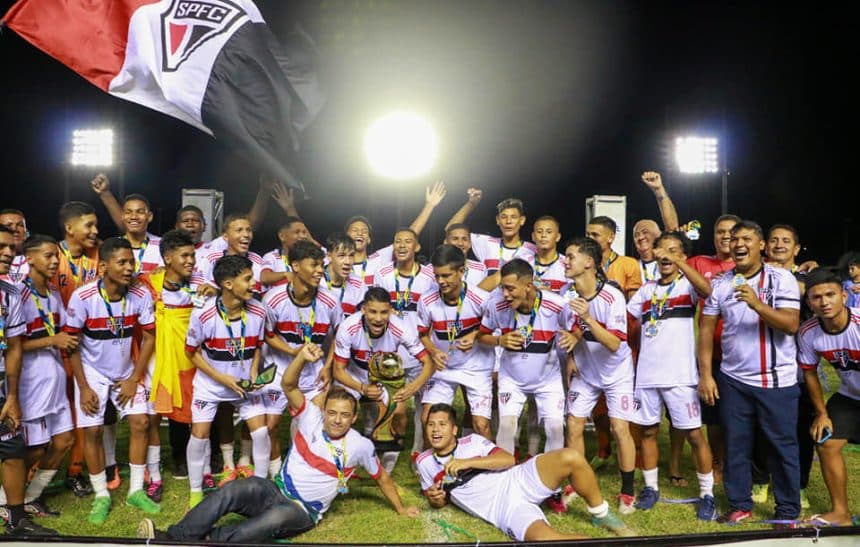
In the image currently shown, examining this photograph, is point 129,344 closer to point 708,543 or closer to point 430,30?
point 708,543

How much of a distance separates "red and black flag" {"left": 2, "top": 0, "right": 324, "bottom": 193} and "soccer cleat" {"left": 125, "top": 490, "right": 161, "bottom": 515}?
8.32ft

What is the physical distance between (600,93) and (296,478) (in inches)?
478

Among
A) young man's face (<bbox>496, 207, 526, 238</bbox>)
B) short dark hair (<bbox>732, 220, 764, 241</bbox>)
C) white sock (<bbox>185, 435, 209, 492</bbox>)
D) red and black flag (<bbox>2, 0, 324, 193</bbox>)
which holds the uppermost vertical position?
red and black flag (<bbox>2, 0, 324, 193</bbox>)

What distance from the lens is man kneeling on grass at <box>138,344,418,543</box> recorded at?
4.32m

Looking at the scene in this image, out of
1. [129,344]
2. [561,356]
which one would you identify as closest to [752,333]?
[561,356]

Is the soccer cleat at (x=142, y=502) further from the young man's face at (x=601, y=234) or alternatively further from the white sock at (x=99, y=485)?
the young man's face at (x=601, y=234)

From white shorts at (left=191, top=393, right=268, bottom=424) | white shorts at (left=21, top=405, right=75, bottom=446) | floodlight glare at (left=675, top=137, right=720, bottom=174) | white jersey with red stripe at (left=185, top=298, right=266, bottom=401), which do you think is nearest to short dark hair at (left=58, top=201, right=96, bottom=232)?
white jersey with red stripe at (left=185, top=298, right=266, bottom=401)

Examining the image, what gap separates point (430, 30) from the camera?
537 inches

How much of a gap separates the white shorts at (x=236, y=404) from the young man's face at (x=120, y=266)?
982mm

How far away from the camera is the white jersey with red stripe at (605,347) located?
5.26 meters

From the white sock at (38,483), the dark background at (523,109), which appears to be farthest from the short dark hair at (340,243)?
the dark background at (523,109)

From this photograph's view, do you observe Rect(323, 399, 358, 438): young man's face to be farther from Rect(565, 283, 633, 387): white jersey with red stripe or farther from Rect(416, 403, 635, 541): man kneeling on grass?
Rect(565, 283, 633, 387): white jersey with red stripe

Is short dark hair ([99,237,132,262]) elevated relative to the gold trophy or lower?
elevated

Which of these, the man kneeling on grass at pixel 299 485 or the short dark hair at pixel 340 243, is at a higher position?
the short dark hair at pixel 340 243
